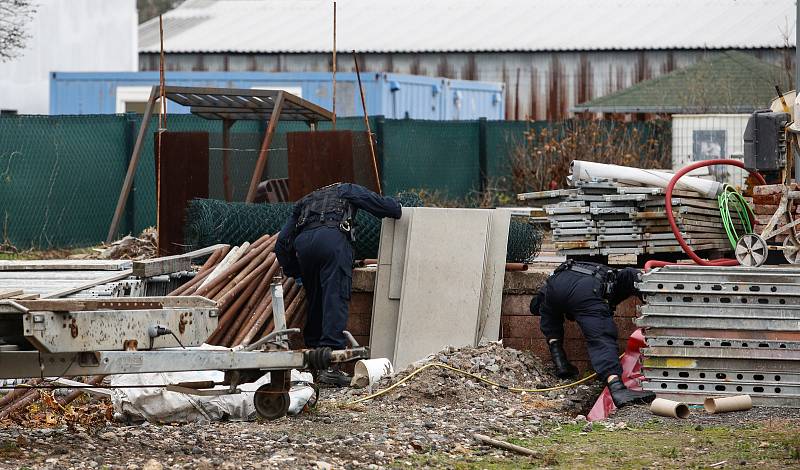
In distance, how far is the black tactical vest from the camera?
33.7 feet

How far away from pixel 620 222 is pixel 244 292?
3100 mm

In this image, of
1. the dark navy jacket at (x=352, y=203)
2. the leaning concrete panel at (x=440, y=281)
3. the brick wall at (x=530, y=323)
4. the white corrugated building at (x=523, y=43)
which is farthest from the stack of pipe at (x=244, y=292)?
the white corrugated building at (x=523, y=43)

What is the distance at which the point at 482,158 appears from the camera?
22703 mm

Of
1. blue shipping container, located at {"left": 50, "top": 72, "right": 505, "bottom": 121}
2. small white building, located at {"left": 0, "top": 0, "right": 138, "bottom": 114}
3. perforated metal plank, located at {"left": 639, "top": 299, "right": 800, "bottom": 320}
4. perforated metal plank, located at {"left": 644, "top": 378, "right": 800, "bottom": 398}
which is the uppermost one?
small white building, located at {"left": 0, "top": 0, "right": 138, "bottom": 114}

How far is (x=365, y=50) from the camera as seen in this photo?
37.2 metres

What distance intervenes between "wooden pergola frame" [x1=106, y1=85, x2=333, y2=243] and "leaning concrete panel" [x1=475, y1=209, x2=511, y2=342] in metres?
3.70

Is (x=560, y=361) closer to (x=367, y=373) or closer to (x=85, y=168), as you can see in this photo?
(x=367, y=373)

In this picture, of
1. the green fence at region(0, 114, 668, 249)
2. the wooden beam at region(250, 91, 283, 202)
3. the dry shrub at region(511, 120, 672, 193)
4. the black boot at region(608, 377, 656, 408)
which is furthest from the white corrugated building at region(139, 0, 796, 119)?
the black boot at region(608, 377, 656, 408)

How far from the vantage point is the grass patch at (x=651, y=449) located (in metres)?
7.38

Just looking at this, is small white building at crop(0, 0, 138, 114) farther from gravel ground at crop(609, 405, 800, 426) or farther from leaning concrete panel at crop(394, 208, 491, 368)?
gravel ground at crop(609, 405, 800, 426)

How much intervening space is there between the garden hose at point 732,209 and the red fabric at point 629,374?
128 centimetres

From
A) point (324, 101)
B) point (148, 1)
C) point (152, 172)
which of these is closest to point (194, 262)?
point (152, 172)

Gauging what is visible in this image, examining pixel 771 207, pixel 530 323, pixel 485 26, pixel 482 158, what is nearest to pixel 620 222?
pixel 530 323

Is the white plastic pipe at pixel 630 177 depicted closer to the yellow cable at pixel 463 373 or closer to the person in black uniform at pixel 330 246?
the person in black uniform at pixel 330 246
